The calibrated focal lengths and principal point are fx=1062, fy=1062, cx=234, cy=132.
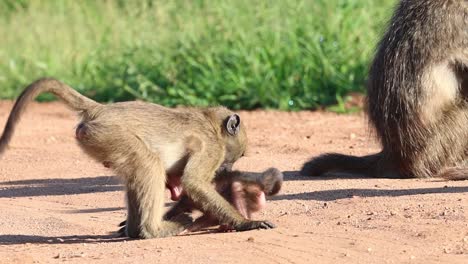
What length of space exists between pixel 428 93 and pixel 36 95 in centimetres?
324

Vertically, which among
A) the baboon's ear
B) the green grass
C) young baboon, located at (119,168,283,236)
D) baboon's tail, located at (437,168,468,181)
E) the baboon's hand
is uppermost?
the green grass

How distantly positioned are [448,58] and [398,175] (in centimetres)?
97

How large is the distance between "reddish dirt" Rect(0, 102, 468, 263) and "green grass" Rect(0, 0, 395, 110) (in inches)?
89.2

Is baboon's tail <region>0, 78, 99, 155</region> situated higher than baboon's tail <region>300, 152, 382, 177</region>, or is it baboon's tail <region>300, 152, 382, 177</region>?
baboon's tail <region>300, 152, 382, 177</region>

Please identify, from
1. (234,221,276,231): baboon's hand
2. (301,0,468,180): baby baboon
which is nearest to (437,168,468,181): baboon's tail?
(301,0,468,180): baby baboon

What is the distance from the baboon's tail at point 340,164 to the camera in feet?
26.8

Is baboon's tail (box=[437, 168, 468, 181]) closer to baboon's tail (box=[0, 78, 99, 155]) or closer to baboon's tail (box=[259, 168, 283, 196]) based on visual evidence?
baboon's tail (box=[259, 168, 283, 196])

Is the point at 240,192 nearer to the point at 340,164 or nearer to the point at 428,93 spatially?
the point at 340,164

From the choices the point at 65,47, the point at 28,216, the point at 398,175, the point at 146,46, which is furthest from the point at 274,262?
the point at 65,47

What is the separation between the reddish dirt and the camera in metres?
5.58

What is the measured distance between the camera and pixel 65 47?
48.3ft

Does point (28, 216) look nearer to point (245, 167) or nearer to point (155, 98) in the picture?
point (245, 167)

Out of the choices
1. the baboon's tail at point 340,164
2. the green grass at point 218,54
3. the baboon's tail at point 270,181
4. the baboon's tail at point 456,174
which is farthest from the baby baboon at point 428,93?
the green grass at point 218,54

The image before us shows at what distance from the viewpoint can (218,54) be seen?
12.5m
